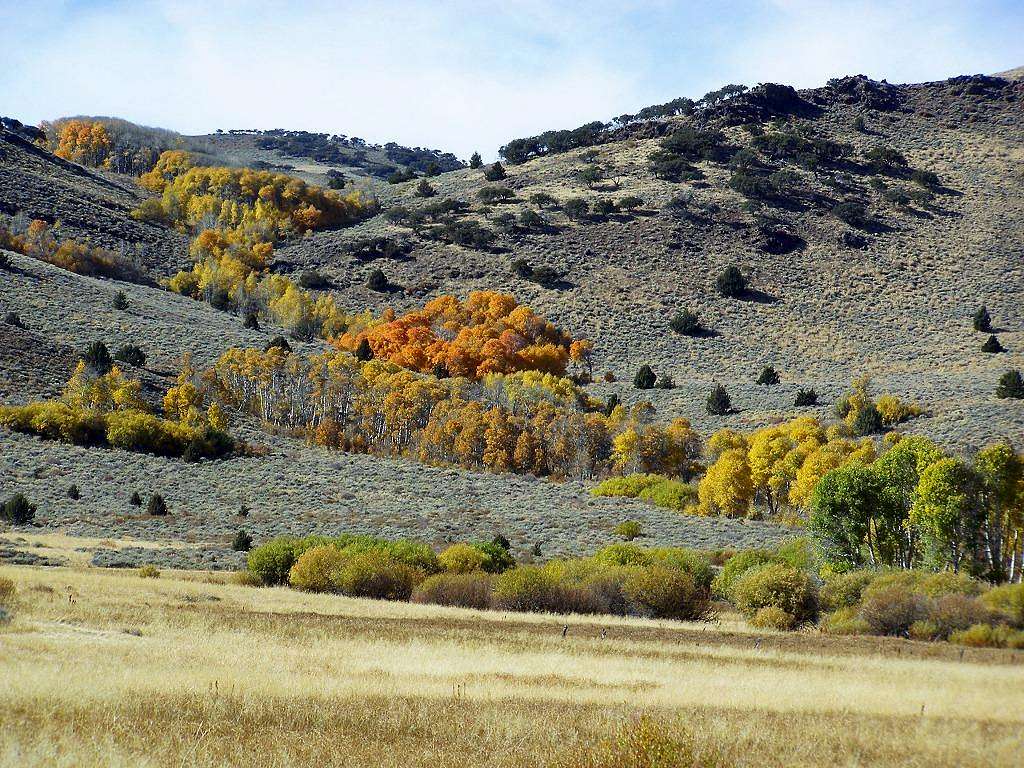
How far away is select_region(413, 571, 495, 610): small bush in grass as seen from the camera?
36281 mm

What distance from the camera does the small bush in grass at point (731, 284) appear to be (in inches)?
4301

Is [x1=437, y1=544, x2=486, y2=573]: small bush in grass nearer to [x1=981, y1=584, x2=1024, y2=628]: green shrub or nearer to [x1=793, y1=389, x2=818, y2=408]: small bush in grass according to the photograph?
[x1=981, y1=584, x2=1024, y2=628]: green shrub

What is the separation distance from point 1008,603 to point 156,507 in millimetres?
45627

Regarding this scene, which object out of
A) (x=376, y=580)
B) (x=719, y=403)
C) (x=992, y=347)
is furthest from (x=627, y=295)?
(x=376, y=580)

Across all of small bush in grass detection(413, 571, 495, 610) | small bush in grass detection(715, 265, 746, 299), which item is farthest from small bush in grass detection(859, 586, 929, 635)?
small bush in grass detection(715, 265, 746, 299)

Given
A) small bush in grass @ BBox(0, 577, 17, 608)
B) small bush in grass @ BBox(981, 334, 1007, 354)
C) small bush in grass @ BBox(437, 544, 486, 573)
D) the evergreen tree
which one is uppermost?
small bush in grass @ BBox(981, 334, 1007, 354)

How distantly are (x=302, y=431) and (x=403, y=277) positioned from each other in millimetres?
46229

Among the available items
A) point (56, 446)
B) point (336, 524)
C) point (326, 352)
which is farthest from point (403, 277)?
point (336, 524)

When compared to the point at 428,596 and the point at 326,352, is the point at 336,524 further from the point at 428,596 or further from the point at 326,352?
the point at 326,352

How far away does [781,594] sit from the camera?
32.1m

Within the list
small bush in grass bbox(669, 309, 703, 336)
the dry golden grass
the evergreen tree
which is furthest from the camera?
small bush in grass bbox(669, 309, 703, 336)

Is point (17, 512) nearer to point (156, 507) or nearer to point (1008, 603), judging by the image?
point (156, 507)

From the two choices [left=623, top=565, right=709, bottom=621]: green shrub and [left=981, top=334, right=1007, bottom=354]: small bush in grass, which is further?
[left=981, top=334, right=1007, bottom=354]: small bush in grass

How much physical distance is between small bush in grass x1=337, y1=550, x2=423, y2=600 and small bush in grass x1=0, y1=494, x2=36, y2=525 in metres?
22.5
